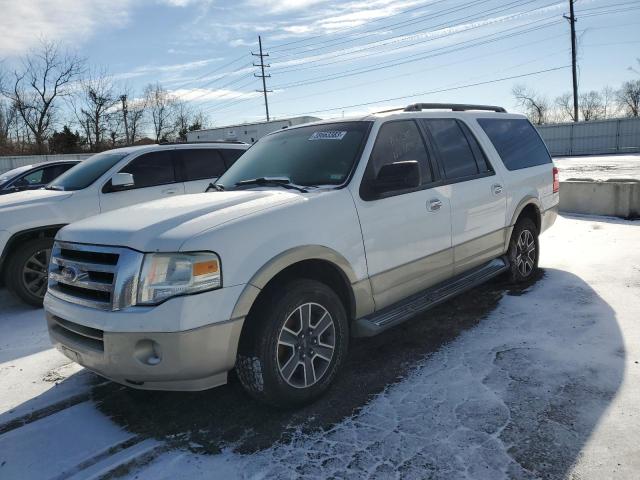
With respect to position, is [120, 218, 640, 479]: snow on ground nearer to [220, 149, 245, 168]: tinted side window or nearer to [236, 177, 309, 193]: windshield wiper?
[236, 177, 309, 193]: windshield wiper

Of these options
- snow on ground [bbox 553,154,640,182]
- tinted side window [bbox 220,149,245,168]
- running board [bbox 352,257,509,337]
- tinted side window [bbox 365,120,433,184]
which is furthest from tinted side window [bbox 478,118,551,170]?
snow on ground [bbox 553,154,640,182]

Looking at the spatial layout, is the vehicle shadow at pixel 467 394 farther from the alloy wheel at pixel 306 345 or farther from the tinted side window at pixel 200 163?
the tinted side window at pixel 200 163

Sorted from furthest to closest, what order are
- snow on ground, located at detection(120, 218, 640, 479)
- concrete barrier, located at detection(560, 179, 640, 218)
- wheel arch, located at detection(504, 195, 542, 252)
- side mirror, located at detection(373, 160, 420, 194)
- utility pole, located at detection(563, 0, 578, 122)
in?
utility pole, located at detection(563, 0, 578, 122) < concrete barrier, located at detection(560, 179, 640, 218) < wheel arch, located at detection(504, 195, 542, 252) < side mirror, located at detection(373, 160, 420, 194) < snow on ground, located at detection(120, 218, 640, 479)

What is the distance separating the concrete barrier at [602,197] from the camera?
28.2 feet

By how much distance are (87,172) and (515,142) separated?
5447 mm

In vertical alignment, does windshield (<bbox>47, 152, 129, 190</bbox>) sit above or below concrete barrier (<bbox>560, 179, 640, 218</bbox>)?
above

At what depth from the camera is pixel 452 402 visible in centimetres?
309

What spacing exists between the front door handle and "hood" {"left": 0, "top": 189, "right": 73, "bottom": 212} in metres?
4.54

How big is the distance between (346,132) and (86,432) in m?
2.72

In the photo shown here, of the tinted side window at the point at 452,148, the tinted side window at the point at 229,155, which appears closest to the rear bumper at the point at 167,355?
the tinted side window at the point at 452,148

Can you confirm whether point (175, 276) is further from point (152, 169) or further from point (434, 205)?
point (152, 169)

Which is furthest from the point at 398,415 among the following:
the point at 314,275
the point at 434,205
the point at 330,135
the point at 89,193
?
the point at 89,193

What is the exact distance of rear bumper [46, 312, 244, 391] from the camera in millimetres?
2564

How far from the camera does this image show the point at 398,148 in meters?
3.88
